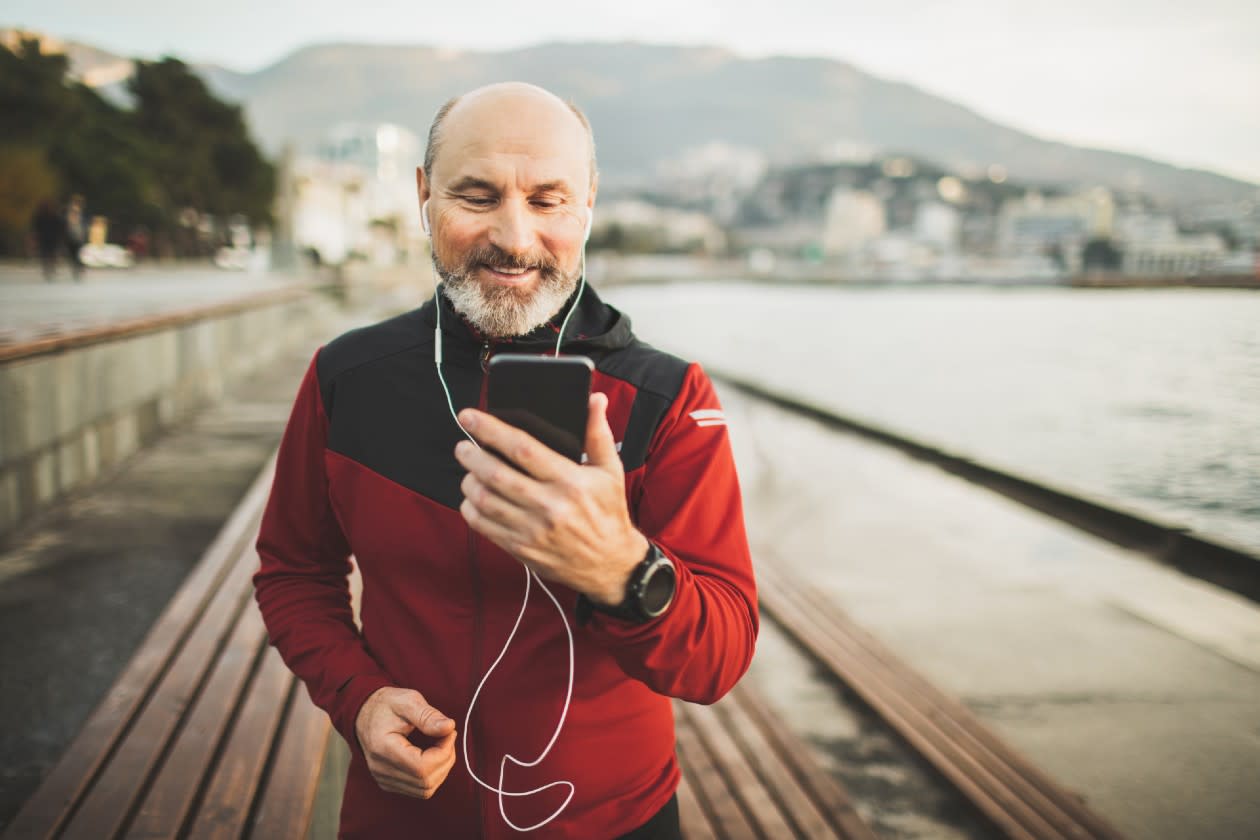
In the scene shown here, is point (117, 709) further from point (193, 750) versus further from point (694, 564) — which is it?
point (694, 564)

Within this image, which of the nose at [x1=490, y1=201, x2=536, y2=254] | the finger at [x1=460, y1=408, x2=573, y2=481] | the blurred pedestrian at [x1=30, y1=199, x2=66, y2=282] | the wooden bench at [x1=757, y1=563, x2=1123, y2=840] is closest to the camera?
the finger at [x1=460, y1=408, x2=573, y2=481]

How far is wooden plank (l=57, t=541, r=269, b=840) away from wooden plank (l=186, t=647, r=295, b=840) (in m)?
0.17

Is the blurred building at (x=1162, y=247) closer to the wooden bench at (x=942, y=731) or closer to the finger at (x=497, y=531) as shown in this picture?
the wooden bench at (x=942, y=731)

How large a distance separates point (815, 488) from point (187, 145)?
5250cm

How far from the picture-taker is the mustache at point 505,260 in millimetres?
1380

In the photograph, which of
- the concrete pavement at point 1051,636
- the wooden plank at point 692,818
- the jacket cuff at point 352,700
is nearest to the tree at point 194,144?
the concrete pavement at point 1051,636

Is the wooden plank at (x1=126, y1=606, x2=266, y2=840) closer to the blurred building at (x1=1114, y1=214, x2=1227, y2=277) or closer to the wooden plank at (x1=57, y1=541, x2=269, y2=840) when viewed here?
the wooden plank at (x1=57, y1=541, x2=269, y2=840)

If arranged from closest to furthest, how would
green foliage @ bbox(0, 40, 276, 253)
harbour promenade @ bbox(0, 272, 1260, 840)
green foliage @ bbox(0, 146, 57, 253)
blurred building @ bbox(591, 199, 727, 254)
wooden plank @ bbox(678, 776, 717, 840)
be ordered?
wooden plank @ bbox(678, 776, 717, 840) < harbour promenade @ bbox(0, 272, 1260, 840) < green foliage @ bbox(0, 146, 57, 253) < green foliage @ bbox(0, 40, 276, 253) < blurred building @ bbox(591, 199, 727, 254)

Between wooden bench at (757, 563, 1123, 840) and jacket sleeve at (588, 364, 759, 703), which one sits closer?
jacket sleeve at (588, 364, 759, 703)

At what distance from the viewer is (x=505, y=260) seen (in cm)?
139

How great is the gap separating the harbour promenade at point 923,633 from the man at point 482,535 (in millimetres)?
1455

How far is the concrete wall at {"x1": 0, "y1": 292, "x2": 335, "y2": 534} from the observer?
4742 millimetres

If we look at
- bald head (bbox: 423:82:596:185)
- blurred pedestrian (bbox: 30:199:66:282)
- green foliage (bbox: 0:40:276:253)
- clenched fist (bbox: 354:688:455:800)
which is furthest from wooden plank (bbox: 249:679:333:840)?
green foliage (bbox: 0:40:276:253)

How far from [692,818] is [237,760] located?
1.30 m
